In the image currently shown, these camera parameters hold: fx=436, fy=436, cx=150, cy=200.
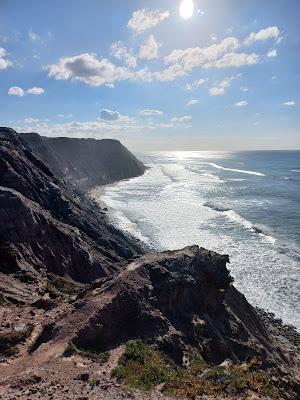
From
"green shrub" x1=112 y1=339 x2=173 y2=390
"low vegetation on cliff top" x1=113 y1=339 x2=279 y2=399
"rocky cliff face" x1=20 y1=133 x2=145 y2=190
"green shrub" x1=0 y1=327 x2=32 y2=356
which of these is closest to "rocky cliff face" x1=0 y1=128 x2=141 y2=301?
"green shrub" x1=0 y1=327 x2=32 y2=356

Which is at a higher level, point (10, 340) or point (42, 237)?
point (42, 237)

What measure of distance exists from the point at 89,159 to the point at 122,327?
13320 centimetres

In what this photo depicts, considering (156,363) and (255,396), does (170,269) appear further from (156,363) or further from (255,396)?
(255,396)

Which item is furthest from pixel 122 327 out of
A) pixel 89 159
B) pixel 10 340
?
pixel 89 159

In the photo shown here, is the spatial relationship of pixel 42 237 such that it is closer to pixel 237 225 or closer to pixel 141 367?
pixel 141 367

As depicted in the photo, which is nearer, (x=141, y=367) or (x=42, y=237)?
(x=141, y=367)

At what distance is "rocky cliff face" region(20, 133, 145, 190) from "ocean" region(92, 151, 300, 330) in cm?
1033

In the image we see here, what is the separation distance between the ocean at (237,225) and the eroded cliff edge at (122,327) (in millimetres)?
8180

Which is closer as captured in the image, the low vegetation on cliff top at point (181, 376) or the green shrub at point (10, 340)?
the low vegetation on cliff top at point (181, 376)

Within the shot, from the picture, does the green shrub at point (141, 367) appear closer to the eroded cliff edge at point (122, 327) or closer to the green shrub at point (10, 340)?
the eroded cliff edge at point (122, 327)

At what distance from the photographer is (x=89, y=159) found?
151 metres

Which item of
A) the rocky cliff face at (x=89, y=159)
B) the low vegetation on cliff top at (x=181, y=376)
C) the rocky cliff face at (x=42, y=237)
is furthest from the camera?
the rocky cliff face at (x=89, y=159)

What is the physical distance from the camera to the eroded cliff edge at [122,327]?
55.4ft

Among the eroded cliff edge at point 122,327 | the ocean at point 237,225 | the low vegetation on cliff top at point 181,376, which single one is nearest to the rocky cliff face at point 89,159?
the ocean at point 237,225
